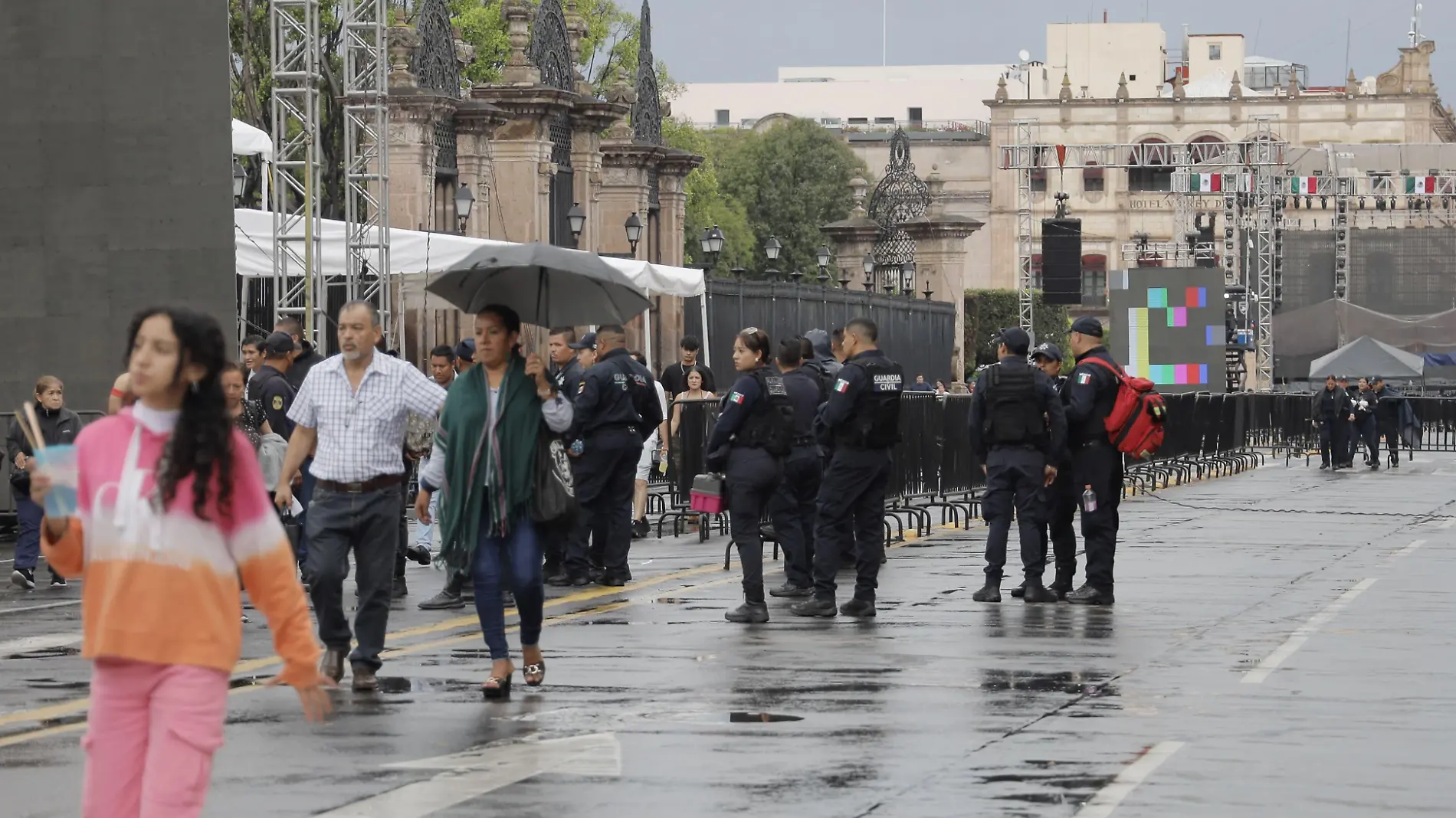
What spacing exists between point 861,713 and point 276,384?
6105 mm

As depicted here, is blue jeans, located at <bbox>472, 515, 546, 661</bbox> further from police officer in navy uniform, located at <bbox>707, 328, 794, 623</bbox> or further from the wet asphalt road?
police officer in navy uniform, located at <bbox>707, 328, 794, 623</bbox>

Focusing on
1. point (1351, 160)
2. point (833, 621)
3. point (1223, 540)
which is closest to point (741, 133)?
point (1351, 160)

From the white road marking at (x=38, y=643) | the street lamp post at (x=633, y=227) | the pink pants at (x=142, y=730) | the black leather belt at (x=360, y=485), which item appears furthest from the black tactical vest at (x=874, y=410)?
the street lamp post at (x=633, y=227)

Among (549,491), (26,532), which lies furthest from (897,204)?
(549,491)

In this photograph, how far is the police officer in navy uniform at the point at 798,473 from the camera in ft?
49.9

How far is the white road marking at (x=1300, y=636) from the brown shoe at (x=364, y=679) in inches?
168

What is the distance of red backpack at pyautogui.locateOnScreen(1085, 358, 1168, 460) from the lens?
618 inches

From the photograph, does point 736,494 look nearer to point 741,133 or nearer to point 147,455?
point 147,455

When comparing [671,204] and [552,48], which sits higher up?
[552,48]

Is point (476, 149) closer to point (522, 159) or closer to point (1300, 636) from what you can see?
point (522, 159)

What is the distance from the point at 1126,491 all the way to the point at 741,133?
83.5 meters

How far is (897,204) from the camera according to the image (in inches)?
2237

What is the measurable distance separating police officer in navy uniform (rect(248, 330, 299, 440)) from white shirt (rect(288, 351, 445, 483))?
3891 millimetres

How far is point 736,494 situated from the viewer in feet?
46.3
